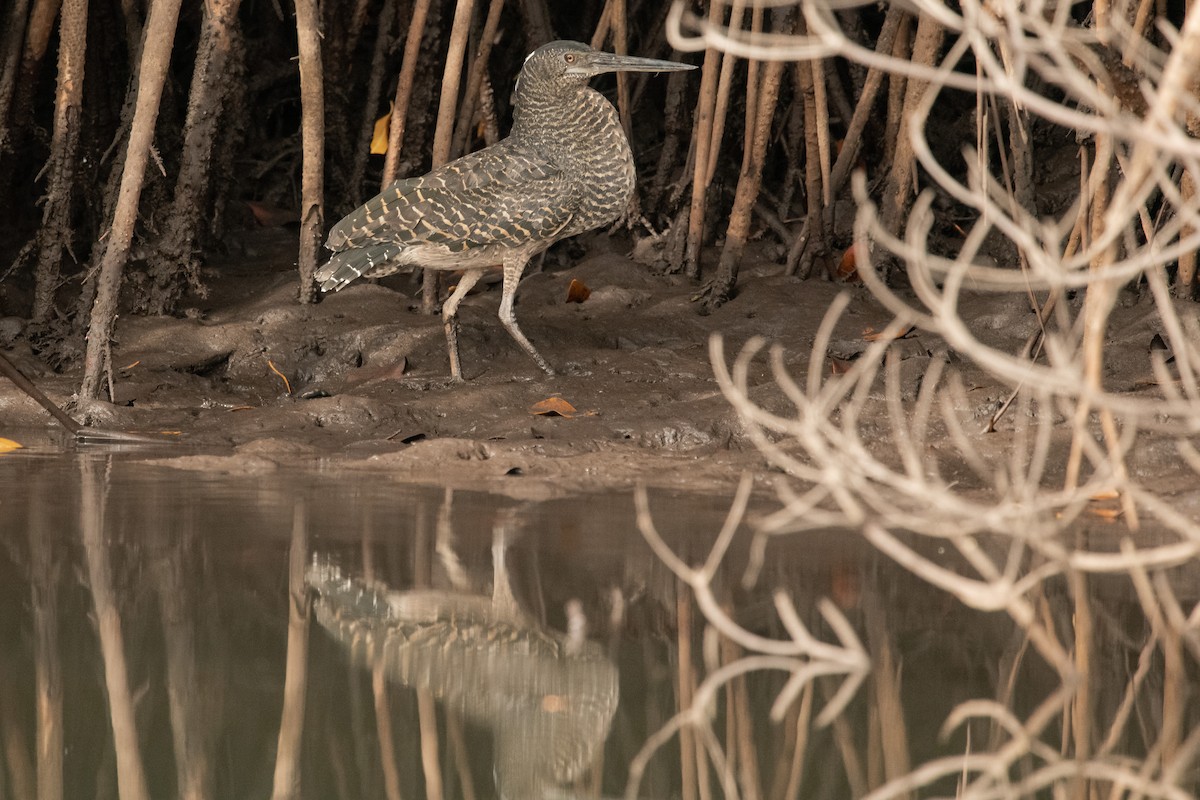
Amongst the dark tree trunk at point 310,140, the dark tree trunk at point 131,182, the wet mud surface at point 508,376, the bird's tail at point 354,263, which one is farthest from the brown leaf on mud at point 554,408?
the dark tree trunk at point 131,182

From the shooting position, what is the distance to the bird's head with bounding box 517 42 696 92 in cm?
569

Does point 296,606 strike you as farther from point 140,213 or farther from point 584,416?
point 140,213

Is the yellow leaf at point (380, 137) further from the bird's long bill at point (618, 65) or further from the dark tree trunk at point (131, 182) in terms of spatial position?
the dark tree trunk at point (131, 182)

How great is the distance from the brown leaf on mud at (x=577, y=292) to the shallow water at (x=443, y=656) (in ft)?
8.42

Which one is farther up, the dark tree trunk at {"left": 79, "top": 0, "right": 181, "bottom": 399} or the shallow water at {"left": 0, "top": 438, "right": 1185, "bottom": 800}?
the dark tree trunk at {"left": 79, "top": 0, "right": 181, "bottom": 399}

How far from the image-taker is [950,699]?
2.28 m

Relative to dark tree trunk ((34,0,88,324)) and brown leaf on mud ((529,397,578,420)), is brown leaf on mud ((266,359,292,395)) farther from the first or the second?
brown leaf on mud ((529,397,578,420))

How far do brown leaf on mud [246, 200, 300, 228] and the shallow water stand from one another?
157 inches

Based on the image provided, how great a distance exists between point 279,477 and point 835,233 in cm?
328

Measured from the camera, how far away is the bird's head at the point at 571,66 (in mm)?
5691

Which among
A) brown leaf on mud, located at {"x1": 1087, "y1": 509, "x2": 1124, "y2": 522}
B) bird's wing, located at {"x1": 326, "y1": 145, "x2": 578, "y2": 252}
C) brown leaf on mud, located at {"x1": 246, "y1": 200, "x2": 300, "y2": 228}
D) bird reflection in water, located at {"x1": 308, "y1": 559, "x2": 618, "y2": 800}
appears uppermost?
brown leaf on mud, located at {"x1": 246, "y1": 200, "x2": 300, "y2": 228}

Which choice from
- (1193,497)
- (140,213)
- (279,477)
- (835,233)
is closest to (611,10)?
(835,233)

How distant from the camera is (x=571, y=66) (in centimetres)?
570

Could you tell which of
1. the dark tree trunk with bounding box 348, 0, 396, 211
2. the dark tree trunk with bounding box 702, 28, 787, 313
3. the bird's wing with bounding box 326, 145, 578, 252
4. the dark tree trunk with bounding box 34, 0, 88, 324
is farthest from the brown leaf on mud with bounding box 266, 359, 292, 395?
the dark tree trunk with bounding box 702, 28, 787, 313
